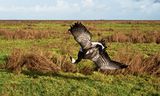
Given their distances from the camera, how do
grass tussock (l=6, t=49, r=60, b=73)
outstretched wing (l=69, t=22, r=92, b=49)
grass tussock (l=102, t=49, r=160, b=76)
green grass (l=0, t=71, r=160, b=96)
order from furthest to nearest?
grass tussock (l=6, t=49, r=60, b=73) → grass tussock (l=102, t=49, r=160, b=76) → green grass (l=0, t=71, r=160, b=96) → outstretched wing (l=69, t=22, r=92, b=49)

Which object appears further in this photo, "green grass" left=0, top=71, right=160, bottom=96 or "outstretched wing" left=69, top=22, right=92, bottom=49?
"green grass" left=0, top=71, right=160, bottom=96

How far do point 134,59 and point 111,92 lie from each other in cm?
279

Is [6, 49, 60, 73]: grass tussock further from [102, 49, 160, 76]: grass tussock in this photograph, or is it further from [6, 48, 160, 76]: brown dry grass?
[102, 49, 160, 76]: grass tussock

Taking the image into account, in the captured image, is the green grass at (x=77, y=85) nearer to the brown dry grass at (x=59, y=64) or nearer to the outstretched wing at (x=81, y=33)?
the brown dry grass at (x=59, y=64)

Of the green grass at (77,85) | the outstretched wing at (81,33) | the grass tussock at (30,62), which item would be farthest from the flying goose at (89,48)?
the grass tussock at (30,62)

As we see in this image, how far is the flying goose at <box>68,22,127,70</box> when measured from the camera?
9.34m

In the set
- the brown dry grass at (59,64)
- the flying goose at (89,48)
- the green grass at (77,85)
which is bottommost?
the green grass at (77,85)

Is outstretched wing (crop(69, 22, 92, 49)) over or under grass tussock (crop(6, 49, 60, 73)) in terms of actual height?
over

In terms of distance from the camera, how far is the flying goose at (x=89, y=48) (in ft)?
30.7

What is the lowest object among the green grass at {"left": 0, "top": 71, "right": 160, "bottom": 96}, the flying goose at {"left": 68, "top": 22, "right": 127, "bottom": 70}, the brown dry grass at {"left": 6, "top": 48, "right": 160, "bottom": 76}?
the green grass at {"left": 0, "top": 71, "right": 160, "bottom": 96}

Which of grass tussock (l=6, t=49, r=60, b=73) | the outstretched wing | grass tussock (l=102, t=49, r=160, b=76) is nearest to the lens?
the outstretched wing

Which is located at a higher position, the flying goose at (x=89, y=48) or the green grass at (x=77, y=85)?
the flying goose at (x=89, y=48)

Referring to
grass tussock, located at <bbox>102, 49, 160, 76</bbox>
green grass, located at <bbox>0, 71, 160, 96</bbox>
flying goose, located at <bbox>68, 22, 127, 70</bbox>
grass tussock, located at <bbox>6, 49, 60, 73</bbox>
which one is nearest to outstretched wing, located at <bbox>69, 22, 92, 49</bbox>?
flying goose, located at <bbox>68, 22, 127, 70</bbox>

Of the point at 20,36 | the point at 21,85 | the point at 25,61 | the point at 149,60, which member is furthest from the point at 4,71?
the point at 20,36
